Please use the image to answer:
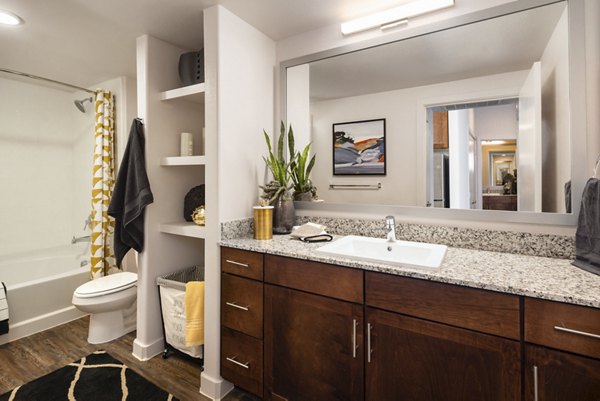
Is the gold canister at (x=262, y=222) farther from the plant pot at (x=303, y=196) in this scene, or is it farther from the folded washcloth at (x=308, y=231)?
the plant pot at (x=303, y=196)

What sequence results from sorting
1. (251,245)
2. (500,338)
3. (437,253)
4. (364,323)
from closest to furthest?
(500,338)
(364,323)
(437,253)
(251,245)

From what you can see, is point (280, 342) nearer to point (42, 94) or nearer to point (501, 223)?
point (501, 223)

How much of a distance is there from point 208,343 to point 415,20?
2.22 m

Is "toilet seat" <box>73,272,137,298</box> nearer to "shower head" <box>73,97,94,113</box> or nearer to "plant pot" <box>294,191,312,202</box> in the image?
"plant pot" <box>294,191,312,202</box>

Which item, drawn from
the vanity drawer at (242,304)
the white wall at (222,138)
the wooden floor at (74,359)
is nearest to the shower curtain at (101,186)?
the wooden floor at (74,359)

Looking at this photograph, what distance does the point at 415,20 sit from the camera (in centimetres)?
169

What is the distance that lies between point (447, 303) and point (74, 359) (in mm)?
2445

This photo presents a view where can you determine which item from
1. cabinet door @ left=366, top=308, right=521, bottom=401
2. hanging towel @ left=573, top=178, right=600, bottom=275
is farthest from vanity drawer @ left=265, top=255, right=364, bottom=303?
hanging towel @ left=573, top=178, right=600, bottom=275

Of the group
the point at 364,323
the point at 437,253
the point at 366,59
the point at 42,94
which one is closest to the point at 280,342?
the point at 364,323

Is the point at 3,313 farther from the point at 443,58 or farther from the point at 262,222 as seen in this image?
the point at 443,58

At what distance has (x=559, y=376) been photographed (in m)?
0.95

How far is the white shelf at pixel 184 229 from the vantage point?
6.21ft

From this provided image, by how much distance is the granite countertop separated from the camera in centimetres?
96

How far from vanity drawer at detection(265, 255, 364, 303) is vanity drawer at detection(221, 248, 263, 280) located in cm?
6
